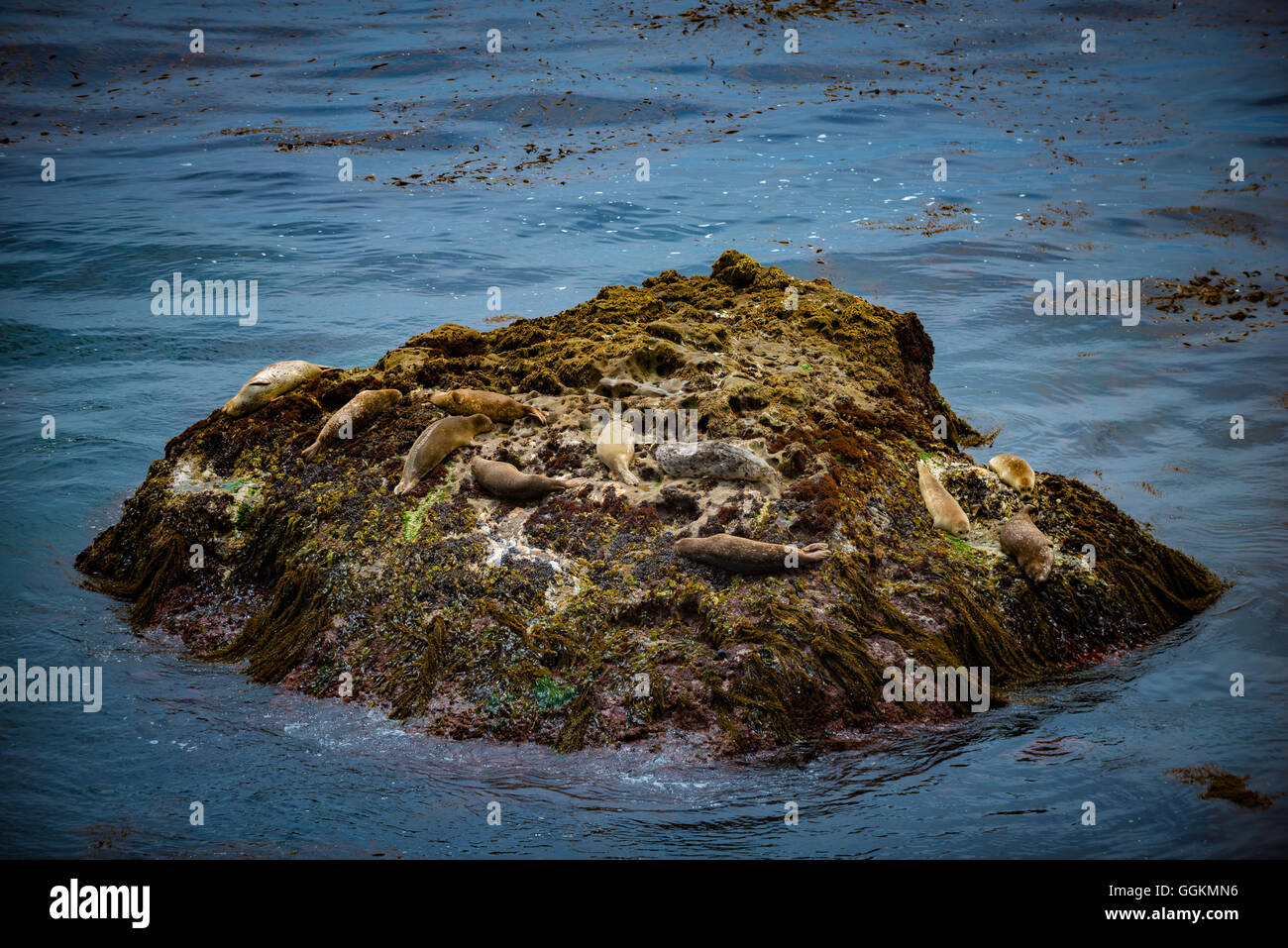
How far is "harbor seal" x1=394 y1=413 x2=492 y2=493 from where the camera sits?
7.24 m

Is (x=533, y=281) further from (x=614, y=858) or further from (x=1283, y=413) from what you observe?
(x=614, y=858)

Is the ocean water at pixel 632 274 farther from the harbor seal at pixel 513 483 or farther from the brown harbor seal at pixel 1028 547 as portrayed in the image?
the harbor seal at pixel 513 483

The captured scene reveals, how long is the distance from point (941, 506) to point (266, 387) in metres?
5.30

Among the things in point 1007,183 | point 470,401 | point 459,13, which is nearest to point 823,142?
point 1007,183

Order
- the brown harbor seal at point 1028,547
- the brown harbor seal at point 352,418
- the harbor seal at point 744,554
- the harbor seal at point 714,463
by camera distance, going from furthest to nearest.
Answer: the brown harbor seal at point 352,418 < the brown harbor seal at point 1028,547 < the harbor seal at point 714,463 < the harbor seal at point 744,554

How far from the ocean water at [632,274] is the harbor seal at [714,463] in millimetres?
1802

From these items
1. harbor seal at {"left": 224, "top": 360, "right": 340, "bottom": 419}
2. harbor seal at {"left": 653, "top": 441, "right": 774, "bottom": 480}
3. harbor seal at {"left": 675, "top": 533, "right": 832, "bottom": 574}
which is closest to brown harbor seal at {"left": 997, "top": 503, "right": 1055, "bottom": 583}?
harbor seal at {"left": 675, "top": 533, "right": 832, "bottom": 574}

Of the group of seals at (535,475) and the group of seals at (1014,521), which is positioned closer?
the group of seals at (535,475)

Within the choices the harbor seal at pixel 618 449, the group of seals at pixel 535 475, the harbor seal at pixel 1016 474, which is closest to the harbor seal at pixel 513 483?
the group of seals at pixel 535 475

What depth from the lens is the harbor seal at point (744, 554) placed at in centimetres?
631

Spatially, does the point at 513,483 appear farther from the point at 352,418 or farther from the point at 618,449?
the point at 352,418

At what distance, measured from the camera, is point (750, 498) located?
263 inches

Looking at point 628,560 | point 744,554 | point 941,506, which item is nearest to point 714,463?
point 744,554

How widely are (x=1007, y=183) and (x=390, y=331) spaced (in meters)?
12.8
